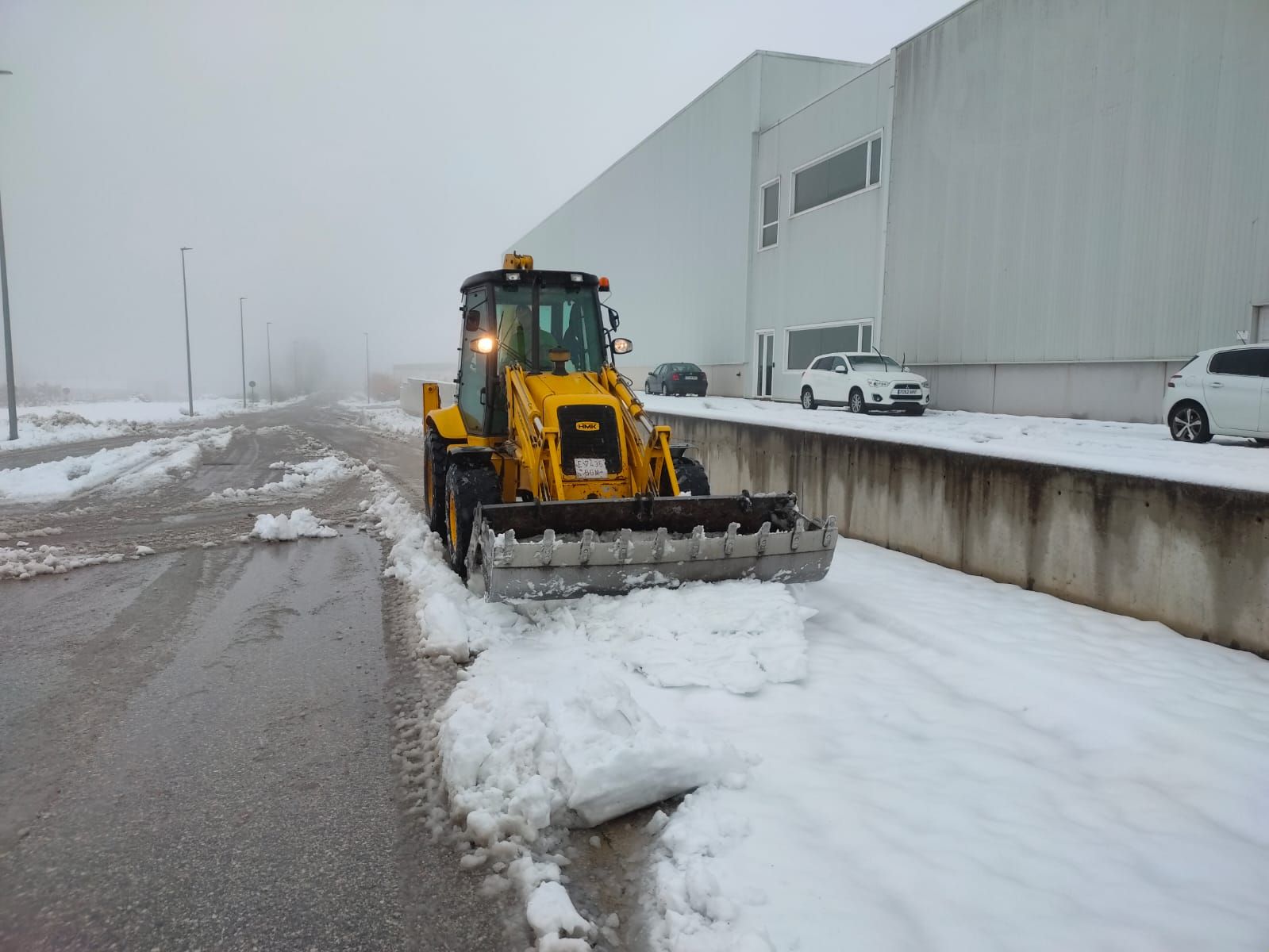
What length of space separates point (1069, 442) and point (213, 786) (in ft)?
41.5

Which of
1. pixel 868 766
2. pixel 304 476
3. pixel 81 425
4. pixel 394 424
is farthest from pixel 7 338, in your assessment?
pixel 868 766

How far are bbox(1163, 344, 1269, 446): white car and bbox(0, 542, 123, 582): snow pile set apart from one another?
1443 centimetres

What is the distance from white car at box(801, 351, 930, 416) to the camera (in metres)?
19.0

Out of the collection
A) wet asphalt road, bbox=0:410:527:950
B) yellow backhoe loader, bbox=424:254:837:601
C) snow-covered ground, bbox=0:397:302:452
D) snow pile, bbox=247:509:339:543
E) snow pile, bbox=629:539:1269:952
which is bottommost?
wet asphalt road, bbox=0:410:527:950

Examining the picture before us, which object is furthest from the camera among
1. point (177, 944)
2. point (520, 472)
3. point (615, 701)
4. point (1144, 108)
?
point (1144, 108)

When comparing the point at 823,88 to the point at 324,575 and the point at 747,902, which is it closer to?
the point at 324,575

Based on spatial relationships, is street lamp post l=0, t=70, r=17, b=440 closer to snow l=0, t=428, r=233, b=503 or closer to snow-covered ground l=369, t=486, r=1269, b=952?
snow l=0, t=428, r=233, b=503

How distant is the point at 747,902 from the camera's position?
2826 mm

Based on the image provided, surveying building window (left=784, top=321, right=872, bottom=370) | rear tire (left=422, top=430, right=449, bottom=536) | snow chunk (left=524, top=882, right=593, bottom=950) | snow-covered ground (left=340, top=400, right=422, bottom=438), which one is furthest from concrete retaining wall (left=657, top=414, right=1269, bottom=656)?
snow-covered ground (left=340, top=400, right=422, bottom=438)

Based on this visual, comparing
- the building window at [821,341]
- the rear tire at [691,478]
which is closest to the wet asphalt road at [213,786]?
the rear tire at [691,478]

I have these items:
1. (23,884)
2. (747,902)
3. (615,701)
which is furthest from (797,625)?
(23,884)

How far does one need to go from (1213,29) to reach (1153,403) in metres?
6.76

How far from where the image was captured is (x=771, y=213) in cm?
2755

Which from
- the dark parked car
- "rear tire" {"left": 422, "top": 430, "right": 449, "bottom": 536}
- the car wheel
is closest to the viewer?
"rear tire" {"left": 422, "top": 430, "right": 449, "bottom": 536}
